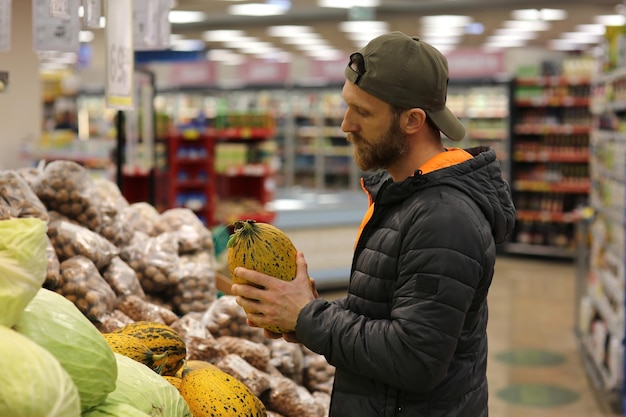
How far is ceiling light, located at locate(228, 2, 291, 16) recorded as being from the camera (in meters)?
12.5

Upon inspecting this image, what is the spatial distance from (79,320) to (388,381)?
1.95 feet

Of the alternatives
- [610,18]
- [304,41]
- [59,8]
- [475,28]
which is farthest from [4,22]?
[304,41]

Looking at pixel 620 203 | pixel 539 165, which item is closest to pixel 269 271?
pixel 620 203

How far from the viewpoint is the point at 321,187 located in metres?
17.1

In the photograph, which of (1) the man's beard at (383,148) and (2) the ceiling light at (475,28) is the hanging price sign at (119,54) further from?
(2) the ceiling light at (475,28)

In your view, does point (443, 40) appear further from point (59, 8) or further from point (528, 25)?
point (59, 8)

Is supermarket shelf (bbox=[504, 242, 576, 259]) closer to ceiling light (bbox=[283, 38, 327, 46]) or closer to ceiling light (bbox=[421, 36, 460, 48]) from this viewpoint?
ceiling light (bbox=[421, 36, 460, 48])

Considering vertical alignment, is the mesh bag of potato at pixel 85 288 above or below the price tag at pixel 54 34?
below

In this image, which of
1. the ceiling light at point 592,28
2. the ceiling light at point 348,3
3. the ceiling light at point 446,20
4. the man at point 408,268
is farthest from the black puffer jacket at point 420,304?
the ceiling light at point 592,28

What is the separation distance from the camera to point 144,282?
2.63 meters

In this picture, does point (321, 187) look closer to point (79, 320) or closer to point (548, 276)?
point (548, 276)

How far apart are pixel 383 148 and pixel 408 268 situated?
0.88 ft

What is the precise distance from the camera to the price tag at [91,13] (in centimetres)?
243

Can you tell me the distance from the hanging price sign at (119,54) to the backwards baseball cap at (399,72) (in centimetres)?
133
